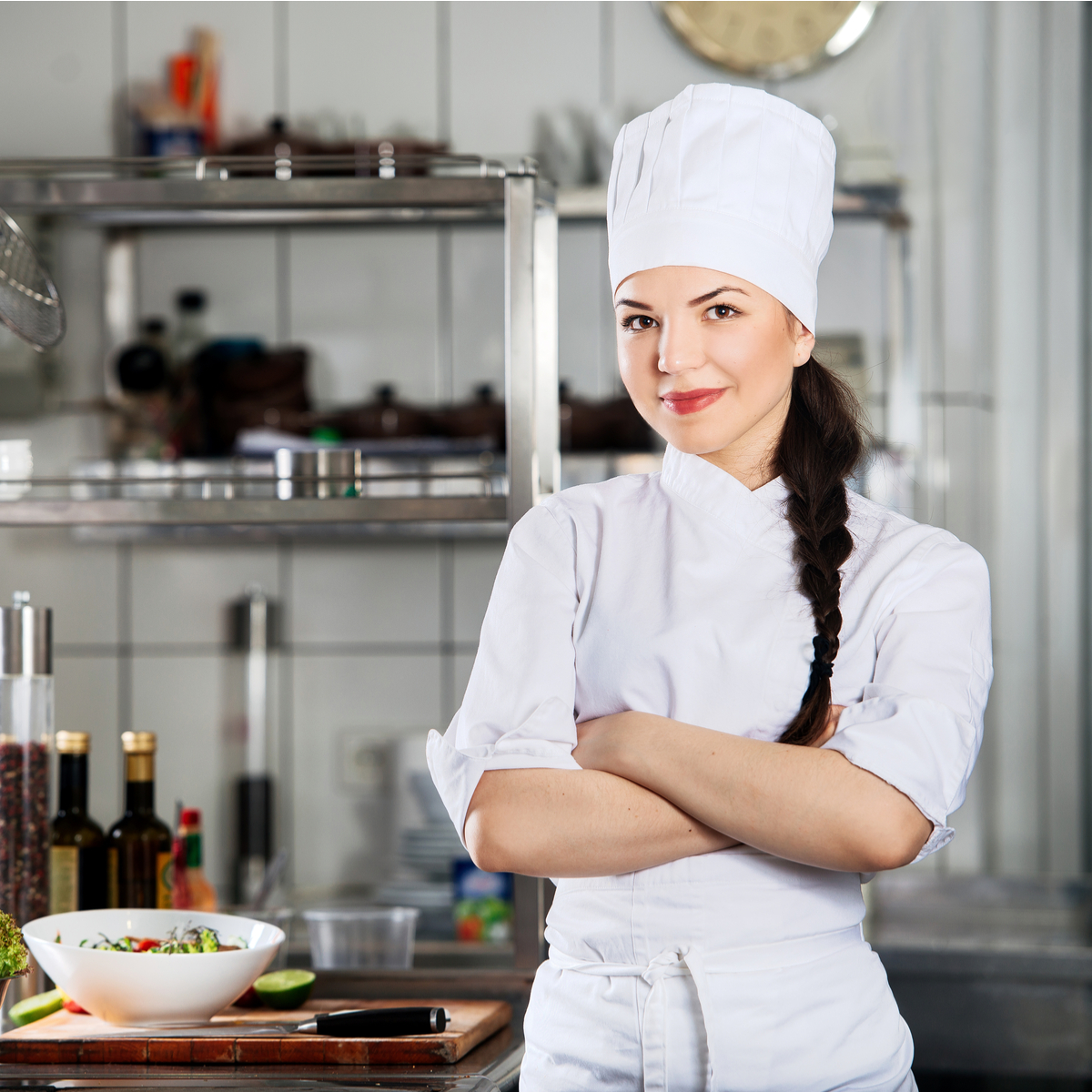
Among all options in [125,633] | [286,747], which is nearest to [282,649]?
[286,747]

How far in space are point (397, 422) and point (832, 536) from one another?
165cm

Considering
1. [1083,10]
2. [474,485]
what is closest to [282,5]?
[474,485]

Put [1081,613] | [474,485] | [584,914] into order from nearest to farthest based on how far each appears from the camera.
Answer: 1. [584,914]
2. [474,485]
3. [1081,613]

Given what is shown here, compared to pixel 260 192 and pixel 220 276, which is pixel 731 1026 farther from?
pixel 220 276

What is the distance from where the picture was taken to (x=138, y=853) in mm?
1219

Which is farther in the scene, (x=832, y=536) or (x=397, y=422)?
(x=397, y=422)

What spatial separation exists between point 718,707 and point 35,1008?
27.0 inches

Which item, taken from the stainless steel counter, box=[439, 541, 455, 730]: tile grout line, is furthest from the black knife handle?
box=[439, 541, 455, 730]: tile grout line

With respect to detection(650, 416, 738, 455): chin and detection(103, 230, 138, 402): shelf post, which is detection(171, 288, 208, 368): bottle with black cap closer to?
detection(103, 230, 138, 402): shelf post

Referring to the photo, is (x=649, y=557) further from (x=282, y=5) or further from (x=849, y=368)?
(x=282, y=5)

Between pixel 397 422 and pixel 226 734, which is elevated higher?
pixel 397 422

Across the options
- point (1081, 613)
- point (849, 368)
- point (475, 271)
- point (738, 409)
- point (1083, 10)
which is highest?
point (1083, 10)

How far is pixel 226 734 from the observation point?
2.64 metres

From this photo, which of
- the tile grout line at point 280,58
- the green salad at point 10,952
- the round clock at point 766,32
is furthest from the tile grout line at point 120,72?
the green salad at point 10,952
